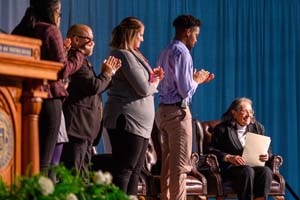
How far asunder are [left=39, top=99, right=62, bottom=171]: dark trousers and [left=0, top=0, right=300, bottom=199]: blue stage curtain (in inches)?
182

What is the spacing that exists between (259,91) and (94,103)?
15.3 ft

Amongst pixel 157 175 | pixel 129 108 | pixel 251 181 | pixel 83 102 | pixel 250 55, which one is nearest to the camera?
pixel 83 102

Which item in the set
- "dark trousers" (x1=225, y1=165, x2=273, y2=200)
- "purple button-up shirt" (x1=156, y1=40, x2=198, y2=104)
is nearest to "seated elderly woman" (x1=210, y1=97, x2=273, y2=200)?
"dark trousers" (x1=225, y1=165, x2=273, y2=200)

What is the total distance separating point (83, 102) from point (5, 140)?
1.41 m

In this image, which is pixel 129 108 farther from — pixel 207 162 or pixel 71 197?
pixel 71 197

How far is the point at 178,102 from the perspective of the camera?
5.56 metres

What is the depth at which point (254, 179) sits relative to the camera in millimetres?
6836

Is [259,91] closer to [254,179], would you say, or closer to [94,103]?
[254,179]

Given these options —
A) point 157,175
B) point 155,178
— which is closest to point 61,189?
point 155,178

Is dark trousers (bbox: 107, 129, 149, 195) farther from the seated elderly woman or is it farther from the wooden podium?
the seated elderly woman

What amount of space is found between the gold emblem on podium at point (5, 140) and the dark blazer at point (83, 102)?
4.06 ft

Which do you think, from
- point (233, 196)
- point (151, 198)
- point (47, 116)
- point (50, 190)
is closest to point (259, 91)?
point (233, 196)

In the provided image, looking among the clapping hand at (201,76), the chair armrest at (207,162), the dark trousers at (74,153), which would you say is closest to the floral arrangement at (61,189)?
the dark trousers at (74,153)

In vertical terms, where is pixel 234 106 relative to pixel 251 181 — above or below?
above
